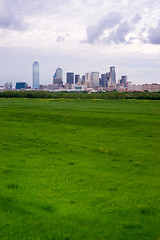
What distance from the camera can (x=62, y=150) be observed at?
2473 centimetres

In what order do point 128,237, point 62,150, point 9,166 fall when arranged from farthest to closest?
point 62,150 < point 9,166 < point 128,237

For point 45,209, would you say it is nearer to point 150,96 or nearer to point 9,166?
point 9,166

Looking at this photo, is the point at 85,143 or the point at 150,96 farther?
the point at 150,96

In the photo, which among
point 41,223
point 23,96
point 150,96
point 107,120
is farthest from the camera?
point 23,96

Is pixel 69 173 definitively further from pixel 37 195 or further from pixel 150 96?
pixel 150 96

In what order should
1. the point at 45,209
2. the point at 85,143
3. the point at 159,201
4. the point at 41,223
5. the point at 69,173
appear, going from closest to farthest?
the point at 41,223
the point at 45,209
the point at 159,201
the point at 69,173
the point at 85,143

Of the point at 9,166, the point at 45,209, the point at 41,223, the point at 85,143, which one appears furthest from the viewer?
the point at 85,143

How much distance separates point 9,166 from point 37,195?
557 centimetres

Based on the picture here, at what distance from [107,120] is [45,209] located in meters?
38.3

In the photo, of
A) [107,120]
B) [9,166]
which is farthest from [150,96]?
[9,166]

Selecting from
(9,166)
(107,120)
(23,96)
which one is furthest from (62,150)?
(23,96)

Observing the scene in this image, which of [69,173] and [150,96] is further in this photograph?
[150,96]

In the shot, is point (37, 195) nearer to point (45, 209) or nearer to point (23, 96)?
point (45, 209)

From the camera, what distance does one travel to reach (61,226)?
10.9 metres
